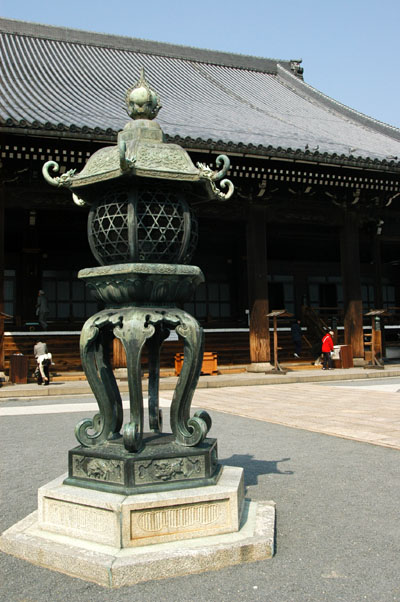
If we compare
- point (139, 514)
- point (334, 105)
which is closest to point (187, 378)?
point (139, 514)

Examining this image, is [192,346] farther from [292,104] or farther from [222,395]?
[292,104]

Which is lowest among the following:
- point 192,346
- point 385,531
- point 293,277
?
point 385,531

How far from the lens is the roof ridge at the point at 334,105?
68.8ft

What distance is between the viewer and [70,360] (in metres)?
14.3

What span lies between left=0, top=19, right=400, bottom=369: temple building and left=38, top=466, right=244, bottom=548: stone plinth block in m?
9.04

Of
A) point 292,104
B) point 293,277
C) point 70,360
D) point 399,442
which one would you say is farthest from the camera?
point 292,104

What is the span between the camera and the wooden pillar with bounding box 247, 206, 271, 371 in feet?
45.5

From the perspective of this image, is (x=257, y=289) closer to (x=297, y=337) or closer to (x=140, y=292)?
(x=297, y=337)

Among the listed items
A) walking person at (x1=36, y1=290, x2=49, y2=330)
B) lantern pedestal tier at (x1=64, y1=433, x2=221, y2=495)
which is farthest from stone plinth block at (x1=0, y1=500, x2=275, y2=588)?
walking person at (x1=36, y1=290, x2=49, y2=330)

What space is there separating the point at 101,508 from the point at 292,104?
68.9ft

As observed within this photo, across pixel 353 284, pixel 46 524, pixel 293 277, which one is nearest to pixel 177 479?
pixel 46 524

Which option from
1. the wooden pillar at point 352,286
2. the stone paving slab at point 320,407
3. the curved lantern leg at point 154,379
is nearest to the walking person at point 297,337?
the wooden pillar at point 352,286

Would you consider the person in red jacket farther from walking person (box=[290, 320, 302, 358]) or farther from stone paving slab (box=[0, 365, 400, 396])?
walking person (box=[290, 320, 302, 358])

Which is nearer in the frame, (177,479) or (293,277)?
(177,479)
